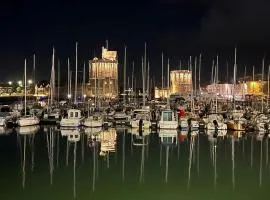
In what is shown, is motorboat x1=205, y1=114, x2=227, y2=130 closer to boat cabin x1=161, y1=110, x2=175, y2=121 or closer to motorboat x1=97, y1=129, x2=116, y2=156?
boat cabin x1=161, y1=110, x2=175, y2=121

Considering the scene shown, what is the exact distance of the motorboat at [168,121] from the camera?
48.7m

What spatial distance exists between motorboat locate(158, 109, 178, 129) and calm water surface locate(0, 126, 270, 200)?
11.4ft

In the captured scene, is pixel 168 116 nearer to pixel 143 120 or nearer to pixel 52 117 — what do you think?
pixel 143 120

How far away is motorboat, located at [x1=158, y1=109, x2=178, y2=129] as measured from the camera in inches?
1916

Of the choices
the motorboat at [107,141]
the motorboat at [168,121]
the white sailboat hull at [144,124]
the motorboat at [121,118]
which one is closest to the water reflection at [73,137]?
the motorboat at [107,141]

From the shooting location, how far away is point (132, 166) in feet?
94.7

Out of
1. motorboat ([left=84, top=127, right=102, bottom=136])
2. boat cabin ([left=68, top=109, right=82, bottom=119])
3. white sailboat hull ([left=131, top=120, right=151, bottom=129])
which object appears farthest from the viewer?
boat cabin ([left=68, top=109, right=82, bottom=119])

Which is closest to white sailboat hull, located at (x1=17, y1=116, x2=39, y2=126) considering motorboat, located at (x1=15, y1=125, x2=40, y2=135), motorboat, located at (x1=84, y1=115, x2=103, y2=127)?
motorboat, located at (x1=15, y1=125, x2=40, y2=135)

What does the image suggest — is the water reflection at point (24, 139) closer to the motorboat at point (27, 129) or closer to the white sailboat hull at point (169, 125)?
the motorboat at point (27, 129)

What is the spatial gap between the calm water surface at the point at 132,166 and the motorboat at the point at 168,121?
11.4 feet

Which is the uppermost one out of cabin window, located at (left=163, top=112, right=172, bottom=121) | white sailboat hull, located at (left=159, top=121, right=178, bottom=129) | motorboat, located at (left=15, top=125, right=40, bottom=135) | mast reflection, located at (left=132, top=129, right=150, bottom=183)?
cabin window, located at (left=163, top=112, right=172, bottom=121)

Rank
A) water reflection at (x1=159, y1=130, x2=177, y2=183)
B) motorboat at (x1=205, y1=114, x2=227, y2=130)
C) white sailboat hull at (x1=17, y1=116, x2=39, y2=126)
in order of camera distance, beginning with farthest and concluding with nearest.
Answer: white sailboat hull at (x1=17, y1=116, x2=39, y2=126), motorboat at (x1=205, y1=114, x2=227, y2=130), water reflection at (x1=159, y1=130, x2=177, y2=183)

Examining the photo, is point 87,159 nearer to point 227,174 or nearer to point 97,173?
point 97,173

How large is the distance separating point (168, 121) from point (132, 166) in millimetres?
20474
